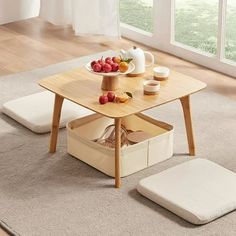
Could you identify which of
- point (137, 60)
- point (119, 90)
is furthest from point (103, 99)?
point (137, 60)

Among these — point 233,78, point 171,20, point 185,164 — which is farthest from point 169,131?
point 171,20

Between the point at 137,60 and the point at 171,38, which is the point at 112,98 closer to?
the point at 137,60

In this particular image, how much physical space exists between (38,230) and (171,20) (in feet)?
7.95

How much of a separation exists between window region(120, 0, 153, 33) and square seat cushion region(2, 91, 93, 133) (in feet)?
4.20

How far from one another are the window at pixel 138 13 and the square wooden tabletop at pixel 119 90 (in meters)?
1.56

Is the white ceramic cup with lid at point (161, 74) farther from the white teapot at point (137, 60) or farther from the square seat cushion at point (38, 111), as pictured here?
the square seat cushion at point (38, 111)

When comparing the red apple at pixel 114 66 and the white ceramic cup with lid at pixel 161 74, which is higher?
the red apple at pixel 114 66

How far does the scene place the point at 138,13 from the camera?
18.5 ft

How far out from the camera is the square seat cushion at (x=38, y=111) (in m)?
4.25

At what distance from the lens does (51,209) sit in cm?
351

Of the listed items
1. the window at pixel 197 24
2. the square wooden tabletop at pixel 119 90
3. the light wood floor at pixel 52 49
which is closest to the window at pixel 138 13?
the light wood floor at pixel 52 49

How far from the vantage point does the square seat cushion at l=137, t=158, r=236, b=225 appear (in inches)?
134

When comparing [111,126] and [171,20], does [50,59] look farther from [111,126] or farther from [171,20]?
[111,126]

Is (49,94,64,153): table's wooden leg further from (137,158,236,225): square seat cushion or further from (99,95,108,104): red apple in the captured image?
(137,158,236,225): square seat cushion
